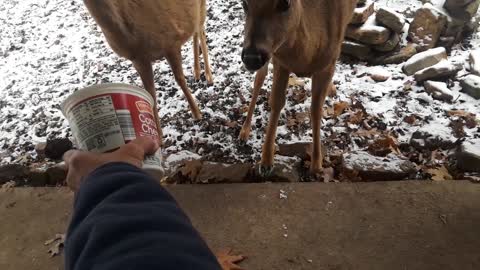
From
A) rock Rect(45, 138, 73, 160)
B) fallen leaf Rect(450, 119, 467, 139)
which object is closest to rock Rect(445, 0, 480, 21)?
fallen leaf Rect(450, 119, 467, 139)

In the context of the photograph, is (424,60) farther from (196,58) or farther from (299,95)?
(196,58)

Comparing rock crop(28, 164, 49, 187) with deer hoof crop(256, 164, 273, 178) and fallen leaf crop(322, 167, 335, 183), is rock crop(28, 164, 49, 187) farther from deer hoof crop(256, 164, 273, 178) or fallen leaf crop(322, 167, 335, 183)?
fallen leaf crop(322, 167, 335, 183)

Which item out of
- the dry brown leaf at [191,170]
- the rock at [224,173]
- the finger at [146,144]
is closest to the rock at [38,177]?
the dry brown leaf at [191,170]

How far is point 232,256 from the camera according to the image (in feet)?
7.77

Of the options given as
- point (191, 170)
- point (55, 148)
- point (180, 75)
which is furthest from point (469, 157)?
point (55, 148)

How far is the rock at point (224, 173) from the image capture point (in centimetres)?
302

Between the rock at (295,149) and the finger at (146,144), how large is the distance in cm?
200

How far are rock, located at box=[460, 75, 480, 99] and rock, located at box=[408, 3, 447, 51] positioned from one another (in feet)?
2.13

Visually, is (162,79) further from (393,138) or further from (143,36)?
(393,138)

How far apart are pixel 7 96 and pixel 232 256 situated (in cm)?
349

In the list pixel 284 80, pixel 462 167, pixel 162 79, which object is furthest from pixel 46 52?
pixel 462 167

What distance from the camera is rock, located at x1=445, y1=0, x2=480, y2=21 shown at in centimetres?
411

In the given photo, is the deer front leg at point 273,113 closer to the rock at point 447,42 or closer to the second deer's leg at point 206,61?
the second deer's leg at point 206,61

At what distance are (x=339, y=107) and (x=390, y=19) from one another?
1.25 metres
